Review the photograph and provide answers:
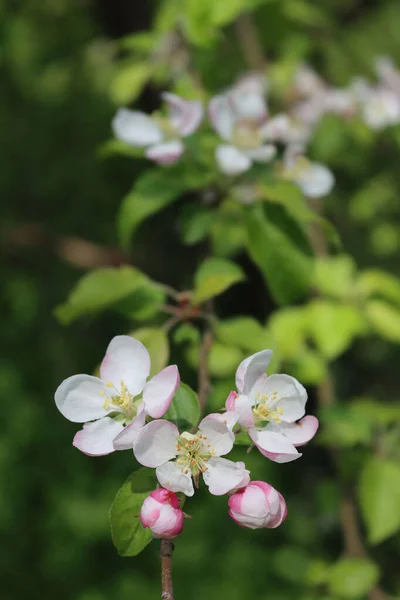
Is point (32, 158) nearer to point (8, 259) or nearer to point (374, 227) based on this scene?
point (8, 259)

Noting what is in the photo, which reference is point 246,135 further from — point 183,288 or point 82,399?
point 82,399

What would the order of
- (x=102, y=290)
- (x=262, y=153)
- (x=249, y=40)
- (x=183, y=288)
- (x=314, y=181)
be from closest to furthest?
(x=102, y=290) → (x=262, y=153) → (x=314, y=181) → (x=183, y=288) → (x=249, y=40)

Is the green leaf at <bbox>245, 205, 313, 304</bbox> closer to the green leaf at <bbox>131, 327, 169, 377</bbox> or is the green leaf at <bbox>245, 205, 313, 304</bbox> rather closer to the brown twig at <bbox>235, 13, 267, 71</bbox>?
the green leaf at <bbox>131, 327, 169, 377</bbox>

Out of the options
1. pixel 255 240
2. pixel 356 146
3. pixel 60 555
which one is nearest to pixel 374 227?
pixel 356 146

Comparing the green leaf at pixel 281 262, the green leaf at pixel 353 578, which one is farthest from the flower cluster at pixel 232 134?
the green leaf at pixel 353 578

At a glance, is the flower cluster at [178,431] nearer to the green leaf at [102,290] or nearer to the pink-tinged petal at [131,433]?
the pink-tinged petal at [131,433]

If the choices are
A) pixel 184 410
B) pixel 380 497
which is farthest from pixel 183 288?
pixel 184 410

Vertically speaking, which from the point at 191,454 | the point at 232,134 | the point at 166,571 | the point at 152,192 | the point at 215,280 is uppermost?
the point at 232,134
